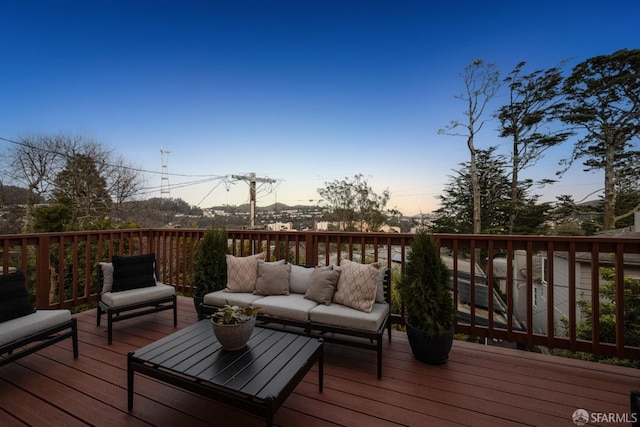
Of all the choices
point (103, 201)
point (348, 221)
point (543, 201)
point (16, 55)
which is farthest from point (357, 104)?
point (103, 201)

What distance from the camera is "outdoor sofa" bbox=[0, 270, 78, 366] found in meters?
2.03

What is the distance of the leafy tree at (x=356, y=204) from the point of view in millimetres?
8531

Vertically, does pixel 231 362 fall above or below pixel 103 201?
below

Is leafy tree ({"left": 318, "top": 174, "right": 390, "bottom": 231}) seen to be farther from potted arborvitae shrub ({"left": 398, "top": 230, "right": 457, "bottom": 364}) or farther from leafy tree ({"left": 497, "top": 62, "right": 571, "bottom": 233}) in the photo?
leafy tree ({"left": 497, "top": 62, "right": 571, "bottom": 233})

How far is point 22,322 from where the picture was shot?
2.15 m

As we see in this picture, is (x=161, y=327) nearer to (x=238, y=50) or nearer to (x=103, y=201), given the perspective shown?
(x=238, y=50)

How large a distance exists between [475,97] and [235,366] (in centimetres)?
1126

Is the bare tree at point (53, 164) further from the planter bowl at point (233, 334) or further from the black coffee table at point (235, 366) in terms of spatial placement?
the planter bowl at point (233, 334)

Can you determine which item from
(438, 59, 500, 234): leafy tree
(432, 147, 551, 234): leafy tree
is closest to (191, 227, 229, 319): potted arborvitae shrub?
(438, 59, 500, 234): leafy tree

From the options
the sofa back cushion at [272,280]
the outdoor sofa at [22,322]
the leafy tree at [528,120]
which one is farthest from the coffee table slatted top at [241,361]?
the leafy tree at [528,120]

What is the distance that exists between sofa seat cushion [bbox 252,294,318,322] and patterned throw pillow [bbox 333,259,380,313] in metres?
0.32

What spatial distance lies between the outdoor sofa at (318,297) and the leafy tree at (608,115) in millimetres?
10509

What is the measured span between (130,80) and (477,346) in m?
8.25

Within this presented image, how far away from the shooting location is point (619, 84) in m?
8.68
